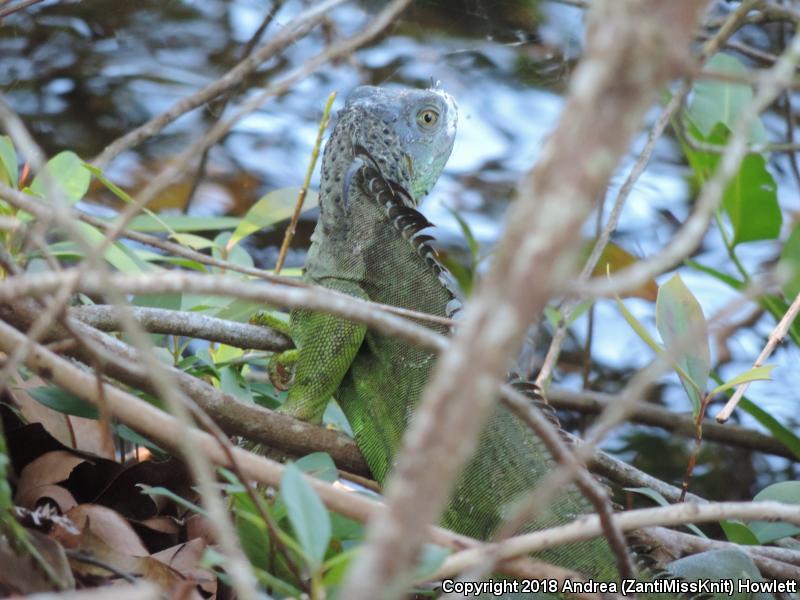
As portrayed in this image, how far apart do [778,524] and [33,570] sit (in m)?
2.42

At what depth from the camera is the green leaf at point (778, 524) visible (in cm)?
318

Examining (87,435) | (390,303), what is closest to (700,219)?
(390,303)

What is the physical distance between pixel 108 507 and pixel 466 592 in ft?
4.19

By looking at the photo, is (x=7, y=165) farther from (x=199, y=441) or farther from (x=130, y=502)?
(x=199, y=441)

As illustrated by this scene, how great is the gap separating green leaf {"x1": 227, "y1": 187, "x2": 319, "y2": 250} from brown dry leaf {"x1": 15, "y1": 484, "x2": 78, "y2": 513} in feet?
5.60

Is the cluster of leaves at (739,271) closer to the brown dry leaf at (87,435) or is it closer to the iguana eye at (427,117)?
the iguana eye at (427,117)

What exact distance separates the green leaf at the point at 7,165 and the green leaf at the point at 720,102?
301cm

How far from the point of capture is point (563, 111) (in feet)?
3.94

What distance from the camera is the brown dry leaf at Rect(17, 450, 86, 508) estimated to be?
8.86 feet

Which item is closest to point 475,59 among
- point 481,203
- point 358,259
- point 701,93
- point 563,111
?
point 481,203

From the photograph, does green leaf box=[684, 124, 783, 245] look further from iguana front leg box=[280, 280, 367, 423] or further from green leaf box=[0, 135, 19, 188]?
green leaf box=[0, 135, 19, 188]

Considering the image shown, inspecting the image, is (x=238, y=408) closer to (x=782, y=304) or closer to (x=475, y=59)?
(x=782, y=304)

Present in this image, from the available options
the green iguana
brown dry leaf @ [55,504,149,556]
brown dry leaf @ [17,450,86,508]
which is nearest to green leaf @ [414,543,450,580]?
brown dry leaf @ [55,504,149,556]

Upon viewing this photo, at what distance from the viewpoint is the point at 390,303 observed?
3492 millimetres
